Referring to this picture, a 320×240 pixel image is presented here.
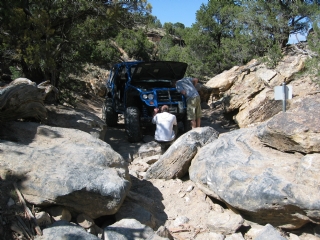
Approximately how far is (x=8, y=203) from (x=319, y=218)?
3439 mm

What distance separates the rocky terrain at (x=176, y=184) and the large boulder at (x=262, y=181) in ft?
0.04

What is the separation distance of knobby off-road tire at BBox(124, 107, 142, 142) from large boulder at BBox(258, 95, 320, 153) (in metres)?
3.44

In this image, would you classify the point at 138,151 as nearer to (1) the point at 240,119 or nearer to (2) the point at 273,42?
(1) the point at 240,119

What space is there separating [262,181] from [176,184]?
1.72 meters

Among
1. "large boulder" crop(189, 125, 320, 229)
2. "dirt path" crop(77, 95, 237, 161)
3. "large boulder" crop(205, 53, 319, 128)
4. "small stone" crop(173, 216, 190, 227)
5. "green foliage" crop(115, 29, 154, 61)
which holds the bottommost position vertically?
"small stone" crop(173, 216, 190, 227)

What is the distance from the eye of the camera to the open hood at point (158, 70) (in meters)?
8.50

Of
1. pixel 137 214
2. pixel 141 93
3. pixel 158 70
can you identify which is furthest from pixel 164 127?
pixel 137 214

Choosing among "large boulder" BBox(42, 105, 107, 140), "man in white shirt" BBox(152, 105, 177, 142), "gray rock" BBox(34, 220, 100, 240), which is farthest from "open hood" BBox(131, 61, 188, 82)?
"gray rock" BBox(34, 220, 100, 240)

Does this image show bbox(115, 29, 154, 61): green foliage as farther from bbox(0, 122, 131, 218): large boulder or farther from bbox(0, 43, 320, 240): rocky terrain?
bbox(0, 122, 131, 218): large boulder

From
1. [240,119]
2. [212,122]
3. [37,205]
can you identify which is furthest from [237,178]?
[212,122]

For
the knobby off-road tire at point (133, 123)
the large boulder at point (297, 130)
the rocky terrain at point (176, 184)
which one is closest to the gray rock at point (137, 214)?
the rocky terrain at point (176, 184)

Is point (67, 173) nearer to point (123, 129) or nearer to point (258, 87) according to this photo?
point (123, 129)

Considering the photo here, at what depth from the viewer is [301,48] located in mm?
14062

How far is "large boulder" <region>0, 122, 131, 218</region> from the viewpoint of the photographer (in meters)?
3.90
